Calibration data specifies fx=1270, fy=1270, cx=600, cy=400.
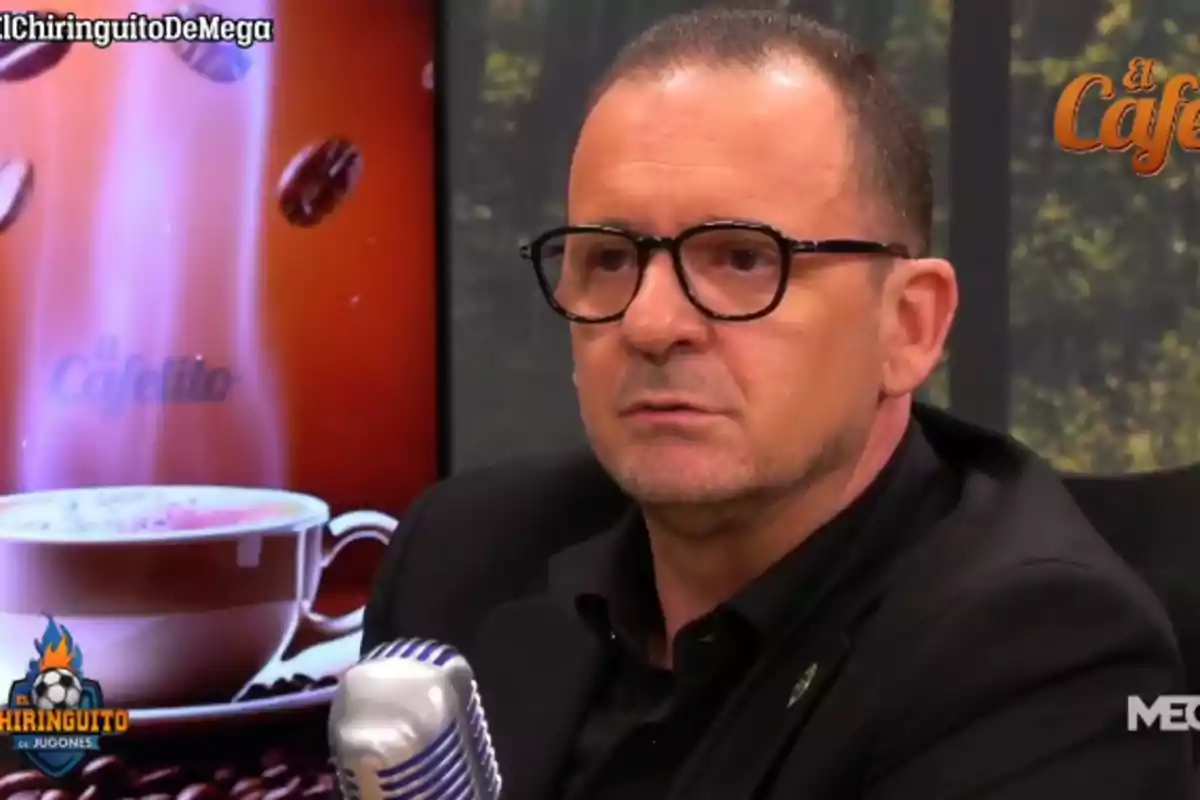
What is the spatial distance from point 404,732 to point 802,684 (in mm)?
356

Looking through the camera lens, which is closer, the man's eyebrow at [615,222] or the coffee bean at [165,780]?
the man's eyebrow at [615,222]

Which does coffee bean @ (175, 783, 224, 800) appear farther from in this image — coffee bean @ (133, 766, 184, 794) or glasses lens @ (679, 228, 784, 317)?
glasses lens @ (679, 228, 784, 317)

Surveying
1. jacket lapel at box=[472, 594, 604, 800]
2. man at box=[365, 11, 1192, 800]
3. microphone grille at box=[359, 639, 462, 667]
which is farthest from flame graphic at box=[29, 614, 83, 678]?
microphone grille at box=[359, 639, 462, 667]

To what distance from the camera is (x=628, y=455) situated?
836mm

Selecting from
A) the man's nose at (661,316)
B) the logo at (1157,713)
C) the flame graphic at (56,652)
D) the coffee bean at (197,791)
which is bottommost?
the coffee bean at (197,791)

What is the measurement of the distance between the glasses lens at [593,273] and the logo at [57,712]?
100 centimetres

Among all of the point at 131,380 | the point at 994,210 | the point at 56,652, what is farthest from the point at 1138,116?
the point at 56,652

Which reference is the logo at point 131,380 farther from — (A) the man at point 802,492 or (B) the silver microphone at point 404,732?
(B) the silver microphone at point 404,732

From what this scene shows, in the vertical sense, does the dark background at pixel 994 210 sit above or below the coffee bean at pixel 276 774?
above

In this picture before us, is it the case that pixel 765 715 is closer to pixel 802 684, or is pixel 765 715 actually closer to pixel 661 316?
pixel 802 684

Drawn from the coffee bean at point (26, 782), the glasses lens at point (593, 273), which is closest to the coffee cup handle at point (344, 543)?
the coffee bean at point (26, 782)

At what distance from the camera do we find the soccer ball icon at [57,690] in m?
1.58

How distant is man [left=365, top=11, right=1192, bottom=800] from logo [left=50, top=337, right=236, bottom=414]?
2.66 ft

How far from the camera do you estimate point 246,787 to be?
5.29ft
